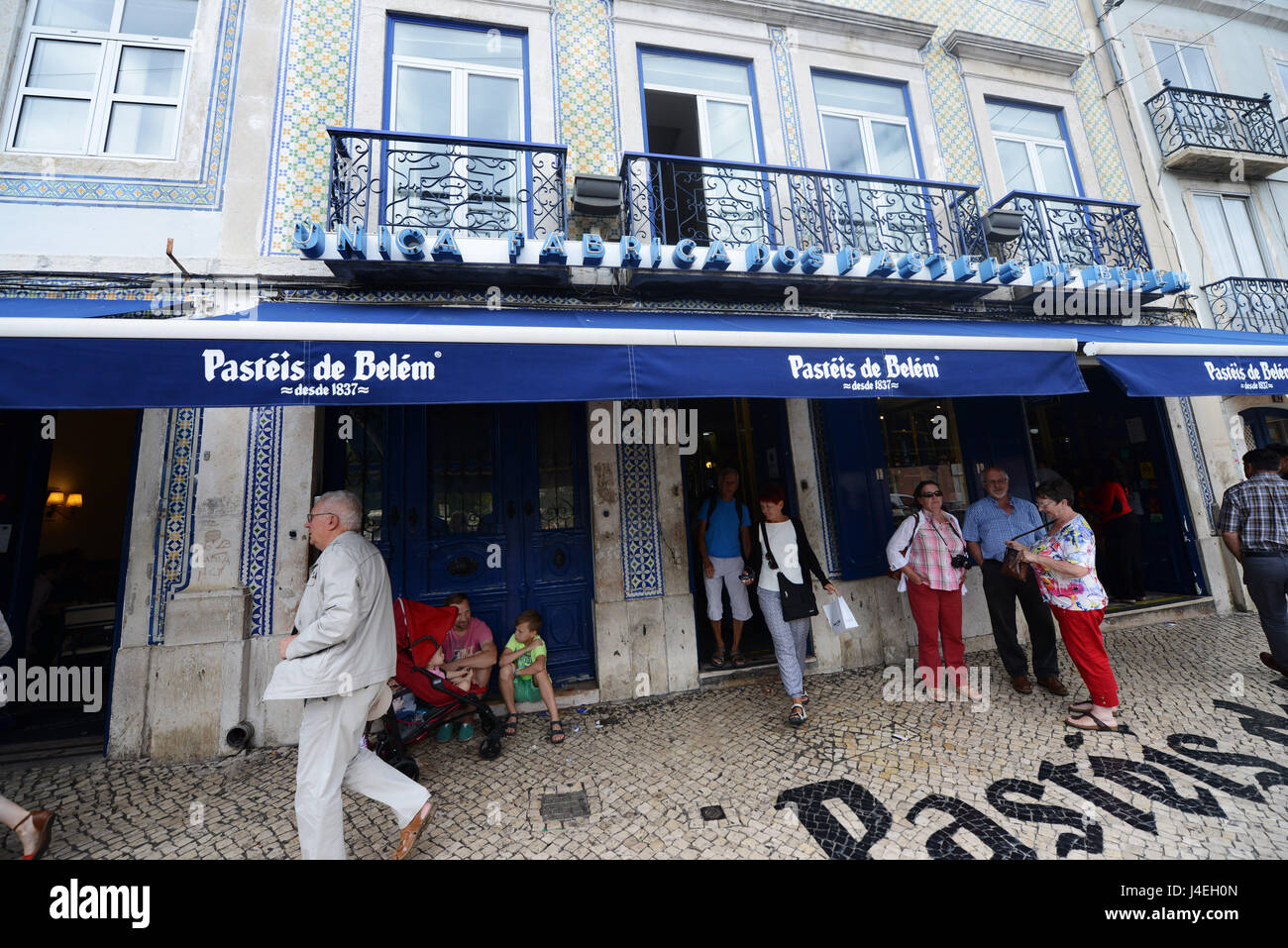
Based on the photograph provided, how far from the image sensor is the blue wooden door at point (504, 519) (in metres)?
4.57

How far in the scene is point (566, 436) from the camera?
4977mm

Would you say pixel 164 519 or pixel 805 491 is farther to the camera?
pixel 805 491

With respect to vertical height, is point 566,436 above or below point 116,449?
below

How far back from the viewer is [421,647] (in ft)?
11.8

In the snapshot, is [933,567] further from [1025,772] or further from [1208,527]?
[1208,527]

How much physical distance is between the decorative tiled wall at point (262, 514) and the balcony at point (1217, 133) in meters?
11.5

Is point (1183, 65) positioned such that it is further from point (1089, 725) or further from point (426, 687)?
point (426, 687)

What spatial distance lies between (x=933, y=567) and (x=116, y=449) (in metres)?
10.6

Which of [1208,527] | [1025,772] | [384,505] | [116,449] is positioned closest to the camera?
[1025,772]

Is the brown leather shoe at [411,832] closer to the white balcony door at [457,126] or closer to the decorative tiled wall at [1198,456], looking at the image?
the white balcony door at [457,126]

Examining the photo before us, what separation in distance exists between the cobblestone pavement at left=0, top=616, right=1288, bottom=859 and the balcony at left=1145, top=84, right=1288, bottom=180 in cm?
707

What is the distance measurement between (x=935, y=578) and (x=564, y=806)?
3.22m

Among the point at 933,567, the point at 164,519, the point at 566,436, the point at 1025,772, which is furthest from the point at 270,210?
the point at 1025,772

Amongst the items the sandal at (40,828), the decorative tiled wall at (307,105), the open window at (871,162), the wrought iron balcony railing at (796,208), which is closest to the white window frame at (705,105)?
the wrought iron balcony railing at (796,208)
